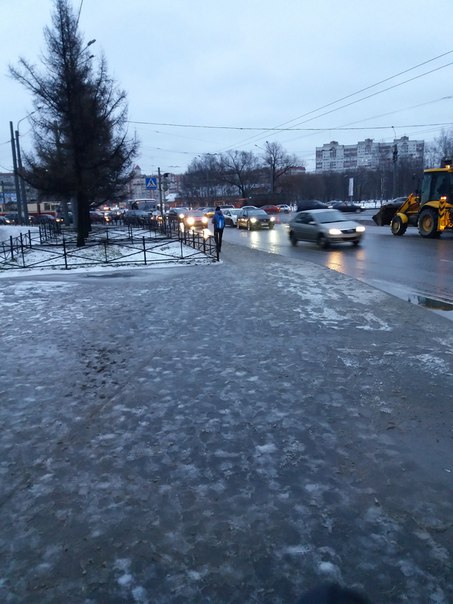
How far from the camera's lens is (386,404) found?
14.4ft

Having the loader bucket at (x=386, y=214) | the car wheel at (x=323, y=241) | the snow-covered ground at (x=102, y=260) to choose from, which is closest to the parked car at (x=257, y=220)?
the loader bucket at (x=386, y=214)

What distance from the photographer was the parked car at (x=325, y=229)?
61.1ft

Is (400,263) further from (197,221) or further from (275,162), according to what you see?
(275,162)

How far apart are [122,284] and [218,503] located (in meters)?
9.54

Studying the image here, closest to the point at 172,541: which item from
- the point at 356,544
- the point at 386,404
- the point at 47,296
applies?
the point at 356,544

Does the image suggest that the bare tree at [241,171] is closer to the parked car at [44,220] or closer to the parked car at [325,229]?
the parked car at [44,220]

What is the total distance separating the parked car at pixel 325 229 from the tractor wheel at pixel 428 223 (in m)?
3.54

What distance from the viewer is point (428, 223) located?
2091 centimetres

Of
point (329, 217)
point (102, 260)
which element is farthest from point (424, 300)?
point (102, 260)

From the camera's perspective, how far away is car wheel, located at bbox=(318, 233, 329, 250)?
18.9m

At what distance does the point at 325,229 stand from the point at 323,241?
0.51 metres

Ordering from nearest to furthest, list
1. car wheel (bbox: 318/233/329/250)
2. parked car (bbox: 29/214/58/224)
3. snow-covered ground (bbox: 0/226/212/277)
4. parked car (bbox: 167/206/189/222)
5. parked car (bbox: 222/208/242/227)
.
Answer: snow-covered ground (bbox: 0/226/212/277) < car wheel (bbox: 318/233/329/250) < parked car (bbox: 167/206/189/222) < parked car (bbox: 29/214/58/224) < parked car (bbox: 222/208/242/227)

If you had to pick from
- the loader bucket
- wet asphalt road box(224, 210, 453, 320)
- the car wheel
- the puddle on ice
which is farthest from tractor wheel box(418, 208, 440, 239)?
the puddle on ice

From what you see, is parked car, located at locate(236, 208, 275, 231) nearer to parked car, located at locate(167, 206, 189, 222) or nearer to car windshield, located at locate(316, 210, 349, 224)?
parked car, located at locate(167, 206, 189, 222)
